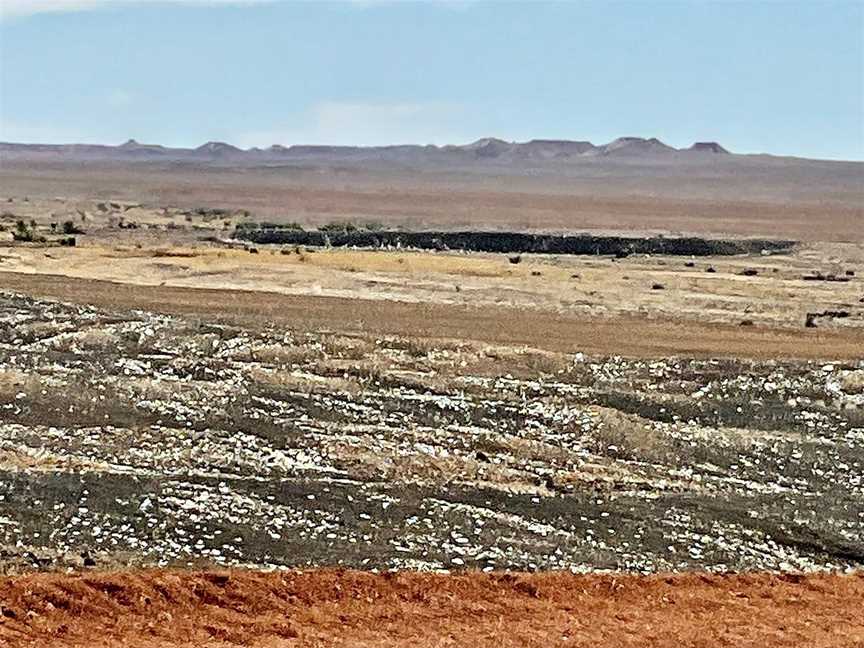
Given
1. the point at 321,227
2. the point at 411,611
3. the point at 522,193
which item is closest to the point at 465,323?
the point at 411,611

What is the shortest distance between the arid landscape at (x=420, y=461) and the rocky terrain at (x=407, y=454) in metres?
0.05

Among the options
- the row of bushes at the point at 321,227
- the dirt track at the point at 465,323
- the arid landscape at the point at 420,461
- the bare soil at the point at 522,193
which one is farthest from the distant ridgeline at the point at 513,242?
the dirt track at the point at 465,323

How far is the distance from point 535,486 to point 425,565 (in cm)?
359

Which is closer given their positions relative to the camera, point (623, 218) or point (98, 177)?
point (623, 218)

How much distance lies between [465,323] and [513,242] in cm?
3005

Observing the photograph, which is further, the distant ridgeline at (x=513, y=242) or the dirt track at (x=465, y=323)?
the distant ridgeline at (x=513, y=242)

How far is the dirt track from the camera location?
92.2 feet

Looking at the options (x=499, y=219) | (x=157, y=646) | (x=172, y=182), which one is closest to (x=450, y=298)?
(x=157, y=646)

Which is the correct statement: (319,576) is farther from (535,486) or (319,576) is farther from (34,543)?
(535,486)

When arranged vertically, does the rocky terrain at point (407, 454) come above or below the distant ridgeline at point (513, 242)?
below

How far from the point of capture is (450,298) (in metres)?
36.4

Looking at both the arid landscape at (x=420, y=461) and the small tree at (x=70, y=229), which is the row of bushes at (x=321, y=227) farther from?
the arid landscape at (x=420, y=461)

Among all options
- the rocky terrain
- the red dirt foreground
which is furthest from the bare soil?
the red dirt foreground

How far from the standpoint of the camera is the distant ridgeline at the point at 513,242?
59062 millimetres
